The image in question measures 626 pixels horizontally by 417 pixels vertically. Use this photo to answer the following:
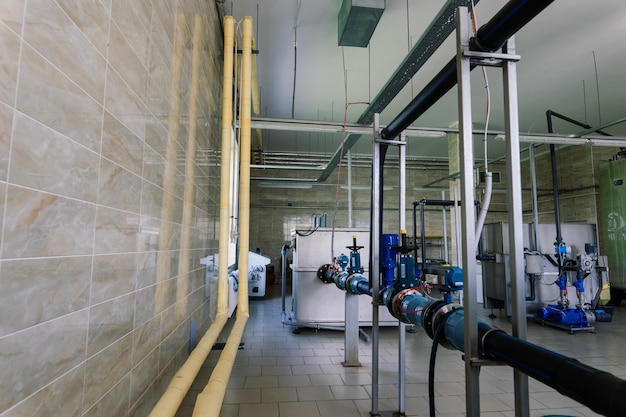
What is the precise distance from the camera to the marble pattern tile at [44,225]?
0.81 m

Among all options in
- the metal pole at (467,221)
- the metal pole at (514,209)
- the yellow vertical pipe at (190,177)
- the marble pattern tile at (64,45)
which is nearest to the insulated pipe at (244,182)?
the yellow vertical pipe at (190,177)

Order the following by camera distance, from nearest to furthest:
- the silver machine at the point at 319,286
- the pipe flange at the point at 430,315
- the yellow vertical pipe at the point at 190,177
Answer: the pipe flange at the point at 430,315 → the yellow vertical pipe at the point at 190,177 → the silver machine at the point at 319,286

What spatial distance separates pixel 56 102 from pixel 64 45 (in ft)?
0.58

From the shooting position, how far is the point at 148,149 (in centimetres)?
168

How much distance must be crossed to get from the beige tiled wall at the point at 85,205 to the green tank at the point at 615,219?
29.3 ft

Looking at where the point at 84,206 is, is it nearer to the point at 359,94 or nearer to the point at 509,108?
the point at 509,108

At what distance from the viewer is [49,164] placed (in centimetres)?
93

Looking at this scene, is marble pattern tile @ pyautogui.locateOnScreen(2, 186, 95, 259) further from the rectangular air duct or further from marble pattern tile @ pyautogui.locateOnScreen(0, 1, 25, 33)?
the rectangular air duct

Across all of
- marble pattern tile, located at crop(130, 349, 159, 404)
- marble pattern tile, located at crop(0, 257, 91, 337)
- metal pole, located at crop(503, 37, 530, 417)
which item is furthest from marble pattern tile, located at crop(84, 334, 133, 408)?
metal pole, located at crop(503, 37, 530, 417)

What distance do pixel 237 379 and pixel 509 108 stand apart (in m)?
2.97

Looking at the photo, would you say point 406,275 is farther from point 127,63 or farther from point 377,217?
point 127,63

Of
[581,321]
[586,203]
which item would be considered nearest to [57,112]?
[581,321]

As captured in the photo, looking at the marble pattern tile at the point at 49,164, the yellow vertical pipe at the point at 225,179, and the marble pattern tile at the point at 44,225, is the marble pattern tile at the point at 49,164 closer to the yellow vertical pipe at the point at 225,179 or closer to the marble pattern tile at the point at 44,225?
the marble pattern tile at the point at 44,225

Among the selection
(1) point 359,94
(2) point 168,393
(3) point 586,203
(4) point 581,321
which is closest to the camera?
(2) point 168,393
